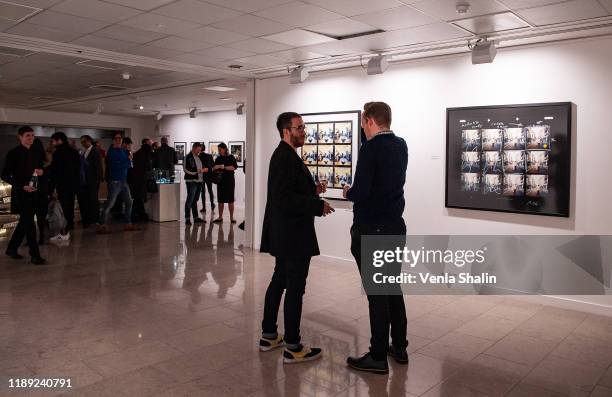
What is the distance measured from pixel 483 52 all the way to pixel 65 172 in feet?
24.4

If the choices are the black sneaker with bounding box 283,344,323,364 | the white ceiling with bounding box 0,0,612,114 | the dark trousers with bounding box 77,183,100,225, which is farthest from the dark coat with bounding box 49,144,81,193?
the black sneaker with bounding box 283,344,323,364

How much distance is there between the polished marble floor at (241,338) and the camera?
3.28 meters

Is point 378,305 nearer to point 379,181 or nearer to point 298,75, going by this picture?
point 379,181

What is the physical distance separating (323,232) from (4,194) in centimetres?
674

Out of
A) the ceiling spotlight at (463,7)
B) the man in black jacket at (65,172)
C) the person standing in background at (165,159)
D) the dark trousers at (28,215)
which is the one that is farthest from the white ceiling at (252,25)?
the person standing in background at (165,159)

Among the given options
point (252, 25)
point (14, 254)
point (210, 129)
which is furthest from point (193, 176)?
point (252, 25)

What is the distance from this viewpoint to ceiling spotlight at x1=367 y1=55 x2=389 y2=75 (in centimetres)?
608

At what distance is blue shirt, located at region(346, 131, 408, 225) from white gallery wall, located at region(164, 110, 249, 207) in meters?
11.1

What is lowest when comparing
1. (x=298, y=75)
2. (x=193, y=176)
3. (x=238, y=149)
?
(x=193, y=176)

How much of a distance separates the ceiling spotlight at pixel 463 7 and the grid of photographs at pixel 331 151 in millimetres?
2616

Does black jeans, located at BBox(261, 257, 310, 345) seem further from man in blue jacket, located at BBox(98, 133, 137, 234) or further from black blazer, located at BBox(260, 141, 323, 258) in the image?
man in blue jacket, located at BBox(98, 133, 137, 234)

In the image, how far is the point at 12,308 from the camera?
4750 millimetres

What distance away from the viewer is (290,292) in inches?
138

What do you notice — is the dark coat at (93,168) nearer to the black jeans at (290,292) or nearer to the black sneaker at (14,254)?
the black sneaker at (14,254)
